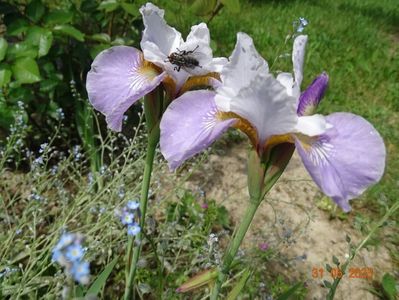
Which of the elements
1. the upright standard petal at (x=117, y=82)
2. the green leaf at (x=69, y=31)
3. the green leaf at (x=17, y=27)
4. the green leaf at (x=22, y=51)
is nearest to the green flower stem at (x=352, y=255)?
the upright standard petal at (x=117, y=82)

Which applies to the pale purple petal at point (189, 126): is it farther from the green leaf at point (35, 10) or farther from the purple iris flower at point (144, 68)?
the green leaf at point (35, 10)

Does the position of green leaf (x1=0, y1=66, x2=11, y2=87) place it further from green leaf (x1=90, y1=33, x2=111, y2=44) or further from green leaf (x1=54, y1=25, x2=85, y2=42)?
green leaf (x1=90, y1=33, x2=111, y2=44)

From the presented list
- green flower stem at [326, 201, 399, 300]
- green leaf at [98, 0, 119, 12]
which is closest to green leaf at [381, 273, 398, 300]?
green flower stem at [326, 201, 399, 300]

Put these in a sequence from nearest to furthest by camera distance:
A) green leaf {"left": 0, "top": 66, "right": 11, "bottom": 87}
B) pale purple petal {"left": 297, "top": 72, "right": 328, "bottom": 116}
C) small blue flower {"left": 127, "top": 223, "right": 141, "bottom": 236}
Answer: small blue flower {"left": 127, "top": 223, "right": 141, "bottom": 236}
pale purple petal {"left": 297, "top": 72, "right": 328, "bottom": 116}
green leaf {"left": 0, "top": 66, "right": 11, "bottom": 87}

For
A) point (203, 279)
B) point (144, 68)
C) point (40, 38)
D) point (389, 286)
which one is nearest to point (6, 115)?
point (40, 38)

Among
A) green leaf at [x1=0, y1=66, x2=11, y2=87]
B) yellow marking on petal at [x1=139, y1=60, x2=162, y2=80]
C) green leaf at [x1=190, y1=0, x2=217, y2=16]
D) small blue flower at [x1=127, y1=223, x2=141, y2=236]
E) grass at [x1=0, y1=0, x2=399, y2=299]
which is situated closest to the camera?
small blue flower at [x1=127, y1=223, x2=141, y2=236]

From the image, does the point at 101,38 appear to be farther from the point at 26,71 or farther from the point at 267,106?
the point at 267,106

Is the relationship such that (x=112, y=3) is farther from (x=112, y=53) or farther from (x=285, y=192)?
(x=285, y=192)
